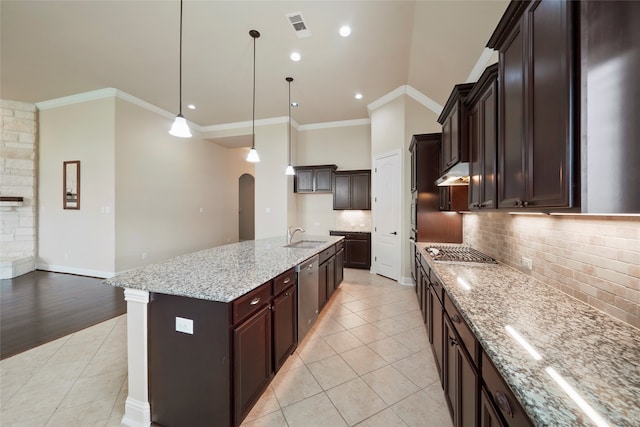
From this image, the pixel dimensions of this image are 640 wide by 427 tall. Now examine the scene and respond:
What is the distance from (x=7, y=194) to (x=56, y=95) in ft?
7.39

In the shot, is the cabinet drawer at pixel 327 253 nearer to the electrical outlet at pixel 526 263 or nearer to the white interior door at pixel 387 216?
the white interior door at pixel 387 216

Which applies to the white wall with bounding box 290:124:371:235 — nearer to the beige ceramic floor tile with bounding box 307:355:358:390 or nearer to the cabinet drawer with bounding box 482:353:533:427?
the beige ceramic floor tile with bounding box 307:355:358:390

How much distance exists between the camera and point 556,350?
2.81ft

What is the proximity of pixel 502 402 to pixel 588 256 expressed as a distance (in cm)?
97

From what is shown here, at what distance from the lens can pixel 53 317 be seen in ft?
9.88

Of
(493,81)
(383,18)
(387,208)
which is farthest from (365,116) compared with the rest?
(493,81)

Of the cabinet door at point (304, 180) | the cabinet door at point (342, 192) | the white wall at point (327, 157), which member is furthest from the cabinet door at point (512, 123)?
the cabinet door at point (304, 180)

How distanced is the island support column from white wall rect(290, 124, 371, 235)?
4900 mm

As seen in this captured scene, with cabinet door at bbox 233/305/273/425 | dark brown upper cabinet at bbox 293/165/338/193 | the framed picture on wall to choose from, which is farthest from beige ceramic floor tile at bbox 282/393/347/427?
the framed picture on wall

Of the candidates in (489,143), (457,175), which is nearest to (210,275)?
(489,143)

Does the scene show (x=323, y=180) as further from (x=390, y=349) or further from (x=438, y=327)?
(x=438, y=327)

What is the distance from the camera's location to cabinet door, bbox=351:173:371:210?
563 cm

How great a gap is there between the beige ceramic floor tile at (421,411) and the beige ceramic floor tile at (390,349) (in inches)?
18.2

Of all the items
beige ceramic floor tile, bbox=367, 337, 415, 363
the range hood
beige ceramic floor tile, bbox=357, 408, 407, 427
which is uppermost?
the range hood
